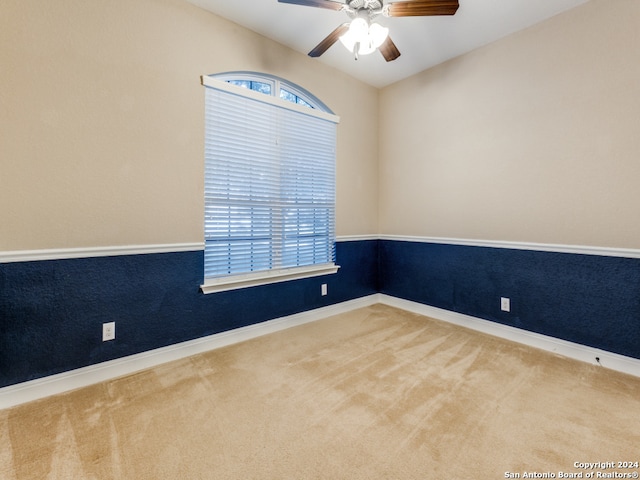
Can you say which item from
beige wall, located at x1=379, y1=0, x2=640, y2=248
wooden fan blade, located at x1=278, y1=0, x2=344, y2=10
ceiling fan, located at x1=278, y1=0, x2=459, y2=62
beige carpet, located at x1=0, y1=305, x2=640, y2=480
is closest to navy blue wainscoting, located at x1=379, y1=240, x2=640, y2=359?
beige wall, located at x1=379, y1=0, x2=640, y2=248

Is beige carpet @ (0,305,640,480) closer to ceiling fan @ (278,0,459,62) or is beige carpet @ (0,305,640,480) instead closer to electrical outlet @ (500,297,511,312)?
electrical outlet @ (500,297,511,312)

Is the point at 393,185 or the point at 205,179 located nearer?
the point at 205,179

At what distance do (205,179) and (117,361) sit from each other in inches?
59.1

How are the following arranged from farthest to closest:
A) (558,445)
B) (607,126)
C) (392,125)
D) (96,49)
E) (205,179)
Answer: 1. (392,125)
2. (205,179)
3. (607,126)
4. (96,49)
5. (558,445)

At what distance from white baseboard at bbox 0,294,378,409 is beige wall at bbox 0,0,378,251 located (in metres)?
0.83

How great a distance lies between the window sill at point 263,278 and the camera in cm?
256

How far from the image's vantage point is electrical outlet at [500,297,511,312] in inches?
111

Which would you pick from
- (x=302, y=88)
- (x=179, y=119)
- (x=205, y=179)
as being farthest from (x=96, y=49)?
(x=302, y=88)

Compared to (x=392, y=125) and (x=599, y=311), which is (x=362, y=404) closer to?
(x=599, y=311)

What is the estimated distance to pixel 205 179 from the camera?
251 centimetres

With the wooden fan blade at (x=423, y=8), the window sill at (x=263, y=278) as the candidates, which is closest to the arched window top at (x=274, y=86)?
the wooden fan blade at (x=423, y=8)

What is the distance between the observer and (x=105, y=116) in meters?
2.03

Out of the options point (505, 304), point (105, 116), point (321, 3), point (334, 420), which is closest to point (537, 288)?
point (505, 304)

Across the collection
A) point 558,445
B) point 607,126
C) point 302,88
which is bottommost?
point 558,445
